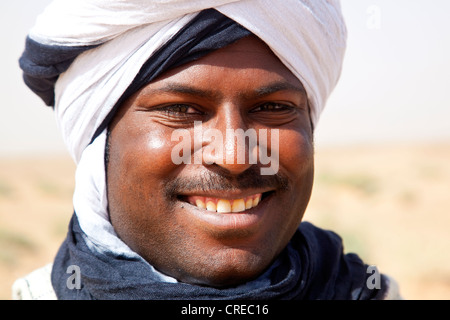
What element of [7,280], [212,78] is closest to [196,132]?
[212,78]

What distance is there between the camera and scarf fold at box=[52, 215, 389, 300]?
8.52 ft

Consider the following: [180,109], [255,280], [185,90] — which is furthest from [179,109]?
[255,280]

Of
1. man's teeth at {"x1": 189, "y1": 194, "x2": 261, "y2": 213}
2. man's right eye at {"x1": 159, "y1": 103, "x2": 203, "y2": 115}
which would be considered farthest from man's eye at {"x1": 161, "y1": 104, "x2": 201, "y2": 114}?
man's teeth at {"x1": 189, "y1": 194, "x2": 261, "y2": 213}

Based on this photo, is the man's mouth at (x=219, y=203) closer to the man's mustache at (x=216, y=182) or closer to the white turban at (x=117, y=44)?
the man's mustache at (x=216, y=182)

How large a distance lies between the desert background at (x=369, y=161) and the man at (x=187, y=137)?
3.02ft

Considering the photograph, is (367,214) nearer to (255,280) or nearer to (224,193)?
(255,280)

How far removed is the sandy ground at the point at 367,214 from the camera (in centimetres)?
866

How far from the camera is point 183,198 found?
2596mm

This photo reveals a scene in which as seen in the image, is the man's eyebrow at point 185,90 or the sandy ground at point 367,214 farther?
the sandy ground at point 367,214

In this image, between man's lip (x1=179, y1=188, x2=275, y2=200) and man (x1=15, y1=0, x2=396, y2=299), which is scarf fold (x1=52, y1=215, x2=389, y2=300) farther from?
man's lip (x1=179, y1=188, x2=275, y2=200)

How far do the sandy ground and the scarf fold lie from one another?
16.1 feet

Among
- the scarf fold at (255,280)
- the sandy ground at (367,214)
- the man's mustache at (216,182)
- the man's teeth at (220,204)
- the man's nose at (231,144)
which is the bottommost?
the sandy ground at (367,214)

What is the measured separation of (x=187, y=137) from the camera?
255 cm

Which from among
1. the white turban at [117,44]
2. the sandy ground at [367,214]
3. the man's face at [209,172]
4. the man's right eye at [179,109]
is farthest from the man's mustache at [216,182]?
the sandy ground at [367,214]
